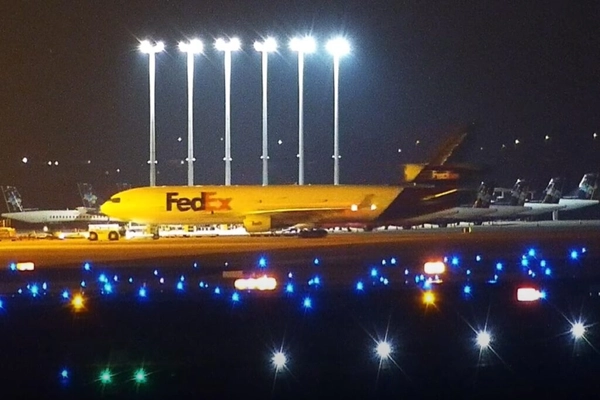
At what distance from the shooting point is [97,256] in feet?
153

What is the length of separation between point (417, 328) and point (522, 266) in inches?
674

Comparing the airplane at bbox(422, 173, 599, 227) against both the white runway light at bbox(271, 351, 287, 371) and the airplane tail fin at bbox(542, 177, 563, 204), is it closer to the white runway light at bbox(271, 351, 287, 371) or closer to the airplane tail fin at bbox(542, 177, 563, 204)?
the airplane tail fin at bbox(542, 177, 563, 204)

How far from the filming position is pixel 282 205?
2586 inches

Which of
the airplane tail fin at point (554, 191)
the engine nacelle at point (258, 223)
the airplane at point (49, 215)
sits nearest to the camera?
the engine nacelle at point (258, 223)

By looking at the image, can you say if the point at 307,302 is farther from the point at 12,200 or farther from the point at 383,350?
the point at 12,200

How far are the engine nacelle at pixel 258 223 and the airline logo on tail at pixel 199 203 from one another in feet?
6.34

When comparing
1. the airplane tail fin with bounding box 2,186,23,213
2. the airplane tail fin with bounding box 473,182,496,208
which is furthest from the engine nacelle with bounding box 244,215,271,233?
the airplane tail fin with bounding box 2,186,23,213

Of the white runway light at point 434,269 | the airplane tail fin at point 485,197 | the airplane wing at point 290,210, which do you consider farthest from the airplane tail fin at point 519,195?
the white runway light at point 434,269

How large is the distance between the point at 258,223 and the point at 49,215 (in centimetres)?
3208

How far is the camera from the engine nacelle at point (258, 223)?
64062 millimetres

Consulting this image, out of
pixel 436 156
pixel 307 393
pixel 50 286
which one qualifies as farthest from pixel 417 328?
pixel 436 156

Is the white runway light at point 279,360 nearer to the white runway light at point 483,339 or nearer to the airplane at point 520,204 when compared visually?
the white runway light at point 483,339

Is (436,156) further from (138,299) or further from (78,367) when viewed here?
(78,367)

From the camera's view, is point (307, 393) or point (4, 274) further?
point (4, 274)
